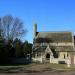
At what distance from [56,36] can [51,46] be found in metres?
3.93

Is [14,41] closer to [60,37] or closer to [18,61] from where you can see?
[18,61]

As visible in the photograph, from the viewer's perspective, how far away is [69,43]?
84625 mm

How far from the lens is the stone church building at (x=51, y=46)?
79.4 m

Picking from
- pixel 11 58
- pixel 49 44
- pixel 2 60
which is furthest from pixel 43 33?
pixel 2 60

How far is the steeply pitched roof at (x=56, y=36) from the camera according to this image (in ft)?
283

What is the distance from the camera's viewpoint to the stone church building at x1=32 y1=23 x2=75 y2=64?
79.4m

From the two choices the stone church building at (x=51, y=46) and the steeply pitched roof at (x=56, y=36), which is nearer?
the stone church building at (x=51, y=46)

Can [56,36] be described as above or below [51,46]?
above

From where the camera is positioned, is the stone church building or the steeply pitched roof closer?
the stone church building

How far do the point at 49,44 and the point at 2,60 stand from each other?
21.9 metres

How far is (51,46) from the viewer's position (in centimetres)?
8619

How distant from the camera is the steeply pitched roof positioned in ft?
283

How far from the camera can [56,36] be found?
87562 millimetres

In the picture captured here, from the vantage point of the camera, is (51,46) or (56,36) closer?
(51,46)
